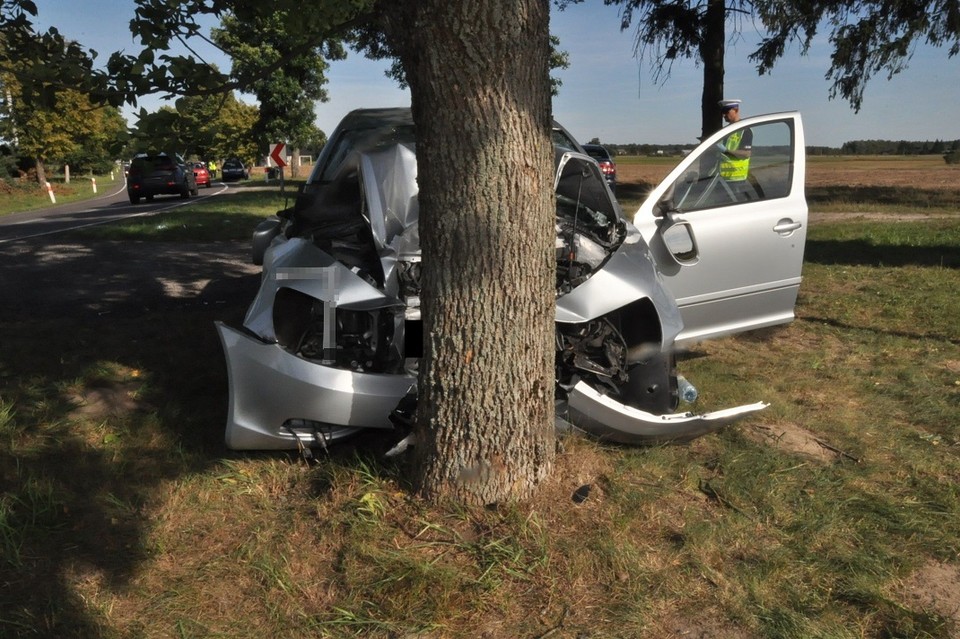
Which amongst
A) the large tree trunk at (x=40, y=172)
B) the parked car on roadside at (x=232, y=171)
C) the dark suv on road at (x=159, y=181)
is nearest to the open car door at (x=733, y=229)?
the dark suv on road at (x=159, y=181)

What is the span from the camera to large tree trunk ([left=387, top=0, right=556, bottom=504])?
3180 mm

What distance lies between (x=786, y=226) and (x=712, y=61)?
9381mm

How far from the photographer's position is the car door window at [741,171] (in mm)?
5445

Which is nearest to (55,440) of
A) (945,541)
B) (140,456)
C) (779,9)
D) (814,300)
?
(140,456)

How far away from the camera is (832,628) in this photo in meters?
2.79

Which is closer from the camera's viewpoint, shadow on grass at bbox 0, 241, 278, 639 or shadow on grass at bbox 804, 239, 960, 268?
shadow on grass at bbox 0, 241, 278, 639

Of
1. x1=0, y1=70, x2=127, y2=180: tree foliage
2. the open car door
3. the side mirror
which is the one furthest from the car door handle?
x1=0, y1=70, x2=127, y2=180: tree foliage

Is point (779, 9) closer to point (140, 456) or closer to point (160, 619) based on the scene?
point (140, 456)

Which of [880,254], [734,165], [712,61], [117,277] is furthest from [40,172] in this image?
[734,165]

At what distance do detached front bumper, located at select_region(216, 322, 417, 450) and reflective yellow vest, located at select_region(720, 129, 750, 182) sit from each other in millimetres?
2988

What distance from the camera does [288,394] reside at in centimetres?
359

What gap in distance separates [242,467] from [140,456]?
635 millimetres

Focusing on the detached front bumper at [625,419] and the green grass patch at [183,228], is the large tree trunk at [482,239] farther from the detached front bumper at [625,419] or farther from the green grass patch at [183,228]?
the green grass patch at [183,228]

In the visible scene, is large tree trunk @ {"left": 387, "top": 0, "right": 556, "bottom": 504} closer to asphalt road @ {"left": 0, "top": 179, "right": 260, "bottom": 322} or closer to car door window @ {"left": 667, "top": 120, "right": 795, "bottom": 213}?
car door window @ {"left": 667, "top": 120, "right": 795, "bottom": 213}
